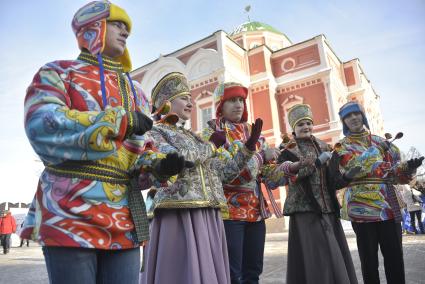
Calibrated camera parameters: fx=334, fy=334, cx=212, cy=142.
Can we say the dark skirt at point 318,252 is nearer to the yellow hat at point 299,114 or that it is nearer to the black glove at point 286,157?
the black glove at point 286,157

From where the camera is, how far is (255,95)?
18.3 m

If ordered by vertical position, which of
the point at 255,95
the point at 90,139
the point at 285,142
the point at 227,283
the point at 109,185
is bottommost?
the point at 227,283

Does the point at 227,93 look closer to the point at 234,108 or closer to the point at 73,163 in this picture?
the point at 234,108

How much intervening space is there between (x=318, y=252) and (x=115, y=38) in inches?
90.2

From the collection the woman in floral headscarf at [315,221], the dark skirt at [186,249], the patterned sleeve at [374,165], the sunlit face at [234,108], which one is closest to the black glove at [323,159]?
the woman in floral headscarf at [315,221]

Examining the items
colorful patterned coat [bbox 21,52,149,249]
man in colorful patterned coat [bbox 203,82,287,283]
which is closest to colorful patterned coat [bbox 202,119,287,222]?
man in colorful patterned coat [bbox 203,82,287,283]

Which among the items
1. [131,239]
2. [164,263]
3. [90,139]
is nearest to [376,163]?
[164,263]

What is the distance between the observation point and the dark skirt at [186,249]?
193 cm

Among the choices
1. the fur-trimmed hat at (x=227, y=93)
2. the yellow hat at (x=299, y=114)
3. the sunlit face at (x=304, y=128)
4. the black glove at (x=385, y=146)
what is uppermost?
the fur-trimmed hat at (x=227, y=93)

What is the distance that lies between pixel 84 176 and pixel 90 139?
17 centimetres

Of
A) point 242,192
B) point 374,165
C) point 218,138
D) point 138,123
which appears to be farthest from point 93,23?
point 374,165

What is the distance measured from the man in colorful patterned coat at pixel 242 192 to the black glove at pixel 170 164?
1045 mm

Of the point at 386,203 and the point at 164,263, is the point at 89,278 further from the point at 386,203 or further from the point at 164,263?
the point at 386,203

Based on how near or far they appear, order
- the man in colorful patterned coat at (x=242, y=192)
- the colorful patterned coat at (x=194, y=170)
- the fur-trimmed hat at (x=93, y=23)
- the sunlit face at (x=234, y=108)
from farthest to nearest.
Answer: the sunlit face at (x=234, y=108)
the man in colorful patterned coat at (x=242, y=192)
the colorful patterned coat at (x=194, y=170)
the fur-trimmed hat at (x=93, y=23)
